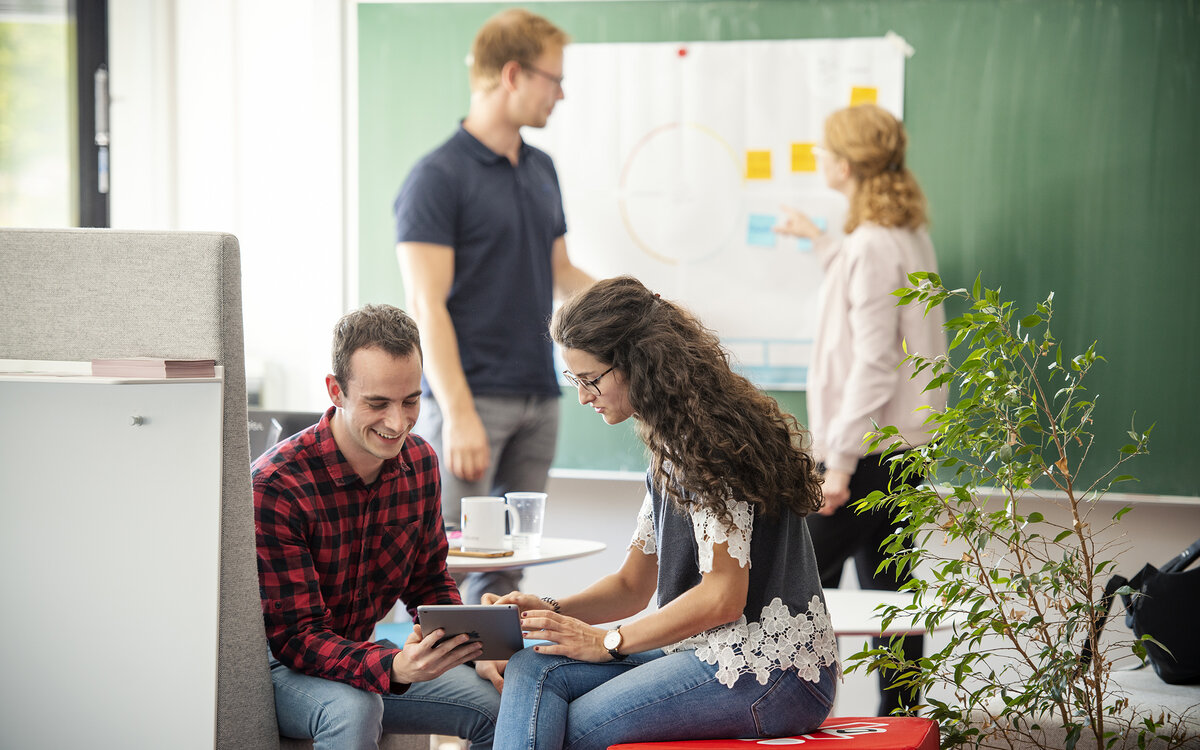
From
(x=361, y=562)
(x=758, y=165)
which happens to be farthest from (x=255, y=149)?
(x=361, y=562)

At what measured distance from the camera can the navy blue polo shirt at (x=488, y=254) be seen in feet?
9.57

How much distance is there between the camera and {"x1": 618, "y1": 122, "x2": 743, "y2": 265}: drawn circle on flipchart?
11.3 feet

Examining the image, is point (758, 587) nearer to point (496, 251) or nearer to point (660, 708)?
point (660, 708)

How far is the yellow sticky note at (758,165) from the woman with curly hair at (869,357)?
0.33 m

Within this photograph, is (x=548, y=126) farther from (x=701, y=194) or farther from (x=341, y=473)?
(x=341, y=473)

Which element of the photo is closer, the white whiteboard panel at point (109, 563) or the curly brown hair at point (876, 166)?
the white whiteboard panel at point (109, 563)

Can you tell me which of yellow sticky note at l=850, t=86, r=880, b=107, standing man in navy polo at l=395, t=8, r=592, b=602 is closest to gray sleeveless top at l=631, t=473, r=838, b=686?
standing man in navy polo at l=395, t=8, r=592, b=602

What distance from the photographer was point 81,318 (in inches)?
58.1

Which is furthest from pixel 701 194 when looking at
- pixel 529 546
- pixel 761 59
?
pixel 529 546

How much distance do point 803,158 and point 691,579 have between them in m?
2.04

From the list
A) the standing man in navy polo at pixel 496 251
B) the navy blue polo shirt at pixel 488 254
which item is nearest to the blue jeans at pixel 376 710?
the standing man in navy polo at pixel 496 251

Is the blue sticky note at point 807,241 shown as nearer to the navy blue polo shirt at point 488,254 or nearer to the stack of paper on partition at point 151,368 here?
the navy blue polo shirt at point 488,254

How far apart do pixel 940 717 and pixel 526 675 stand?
0.68 meters

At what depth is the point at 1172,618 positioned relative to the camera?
2.46 meters
